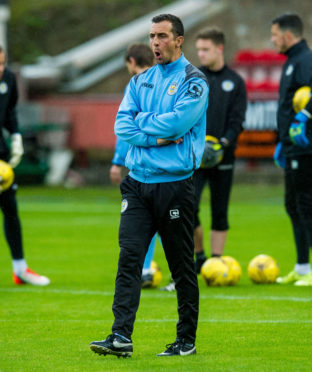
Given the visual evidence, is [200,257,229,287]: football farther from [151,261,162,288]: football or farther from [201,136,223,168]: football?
[201,136,223,168]: football

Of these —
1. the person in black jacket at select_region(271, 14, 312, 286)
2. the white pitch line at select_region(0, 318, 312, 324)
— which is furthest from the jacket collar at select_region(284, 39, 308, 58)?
the white pitch line at select_region(0, 318, 312, 324)

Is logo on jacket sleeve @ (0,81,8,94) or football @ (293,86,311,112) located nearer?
football @ (293,86,311,112)

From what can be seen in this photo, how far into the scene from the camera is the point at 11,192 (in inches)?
380

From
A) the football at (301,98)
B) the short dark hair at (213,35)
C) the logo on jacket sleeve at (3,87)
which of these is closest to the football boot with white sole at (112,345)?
the football at (301,98)

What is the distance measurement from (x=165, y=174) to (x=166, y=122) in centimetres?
36

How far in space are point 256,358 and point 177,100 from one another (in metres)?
1.78

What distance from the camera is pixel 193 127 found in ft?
20.8

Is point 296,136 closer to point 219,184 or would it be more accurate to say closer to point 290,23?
point 290,23

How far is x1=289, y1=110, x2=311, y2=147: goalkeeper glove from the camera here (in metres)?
8.90

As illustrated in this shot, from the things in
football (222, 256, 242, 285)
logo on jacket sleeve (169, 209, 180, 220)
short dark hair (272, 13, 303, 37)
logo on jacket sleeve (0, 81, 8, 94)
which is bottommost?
football (222, 256, 242, 285)

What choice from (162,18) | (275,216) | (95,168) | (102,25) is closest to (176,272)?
(162,18)

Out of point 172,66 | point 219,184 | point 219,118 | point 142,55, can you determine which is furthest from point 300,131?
point 172,66

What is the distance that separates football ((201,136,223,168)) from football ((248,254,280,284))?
43.7 inches

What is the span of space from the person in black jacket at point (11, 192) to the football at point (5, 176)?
0.35ft
